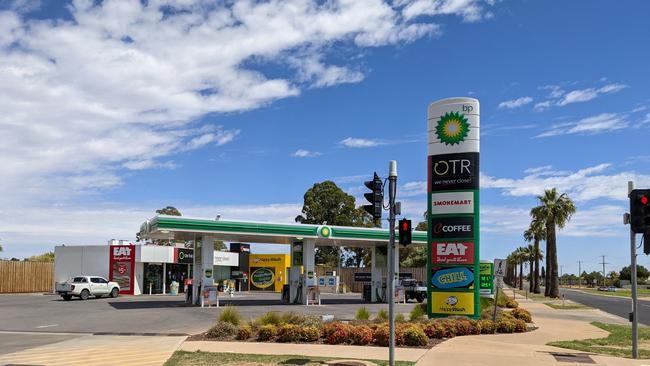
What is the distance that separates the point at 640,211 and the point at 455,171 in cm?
840

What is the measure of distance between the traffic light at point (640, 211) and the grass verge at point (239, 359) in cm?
625

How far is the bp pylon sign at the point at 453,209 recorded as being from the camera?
71.2 ft

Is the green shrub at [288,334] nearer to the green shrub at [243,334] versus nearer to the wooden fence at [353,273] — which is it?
the green shrub at [243,334]

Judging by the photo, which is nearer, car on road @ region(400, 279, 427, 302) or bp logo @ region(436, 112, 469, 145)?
bp logo @ region(436, 112, 469, 145)

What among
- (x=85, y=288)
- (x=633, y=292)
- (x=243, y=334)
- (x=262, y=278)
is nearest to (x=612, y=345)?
(x=633, y=292)

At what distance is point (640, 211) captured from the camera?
14.4 metres

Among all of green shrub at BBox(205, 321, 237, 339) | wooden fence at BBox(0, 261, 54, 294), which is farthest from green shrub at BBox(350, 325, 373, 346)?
wooden fence at BBox(0, 261, 54, 294)

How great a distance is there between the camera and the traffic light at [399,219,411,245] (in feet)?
41.6

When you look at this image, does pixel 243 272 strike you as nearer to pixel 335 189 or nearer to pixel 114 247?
pixel 114 247

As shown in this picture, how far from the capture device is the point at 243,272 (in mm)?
60156

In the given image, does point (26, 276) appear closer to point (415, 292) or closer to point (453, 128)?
point (415, 292)

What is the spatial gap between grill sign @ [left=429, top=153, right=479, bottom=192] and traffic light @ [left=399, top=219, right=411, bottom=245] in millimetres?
9828

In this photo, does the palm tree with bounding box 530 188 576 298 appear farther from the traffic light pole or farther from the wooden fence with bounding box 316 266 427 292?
the traffic light pole

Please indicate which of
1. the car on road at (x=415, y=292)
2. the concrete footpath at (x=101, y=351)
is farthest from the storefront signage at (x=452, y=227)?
the car on road at (x=415, y=292)
